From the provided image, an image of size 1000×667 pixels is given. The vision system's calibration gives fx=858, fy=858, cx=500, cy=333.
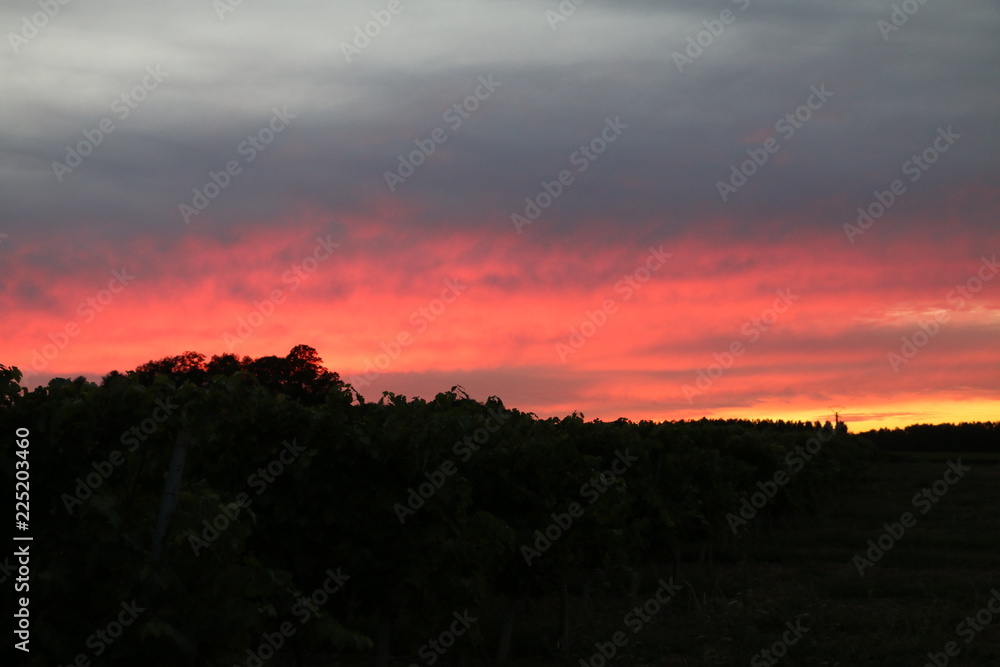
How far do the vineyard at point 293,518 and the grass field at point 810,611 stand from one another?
0.60 meters

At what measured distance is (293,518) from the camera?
8273 millimetres

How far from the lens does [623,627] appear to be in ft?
43.1

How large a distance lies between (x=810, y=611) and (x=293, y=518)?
29.9ft

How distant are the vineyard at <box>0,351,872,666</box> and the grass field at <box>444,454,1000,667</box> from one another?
0.60 metres

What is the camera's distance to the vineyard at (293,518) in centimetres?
559

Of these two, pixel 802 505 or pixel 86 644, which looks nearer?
pixel 86 644

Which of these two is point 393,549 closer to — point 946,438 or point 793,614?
point 793,614

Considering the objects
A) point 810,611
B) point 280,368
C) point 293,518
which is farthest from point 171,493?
point 280,368

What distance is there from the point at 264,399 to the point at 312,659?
5028mm

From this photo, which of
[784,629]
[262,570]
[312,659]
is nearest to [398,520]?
[262,570]

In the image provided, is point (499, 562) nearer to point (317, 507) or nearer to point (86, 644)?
point (317, 507)

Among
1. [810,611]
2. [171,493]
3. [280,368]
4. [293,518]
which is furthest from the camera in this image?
[280,368]

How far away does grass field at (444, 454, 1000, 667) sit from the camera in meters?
11.1

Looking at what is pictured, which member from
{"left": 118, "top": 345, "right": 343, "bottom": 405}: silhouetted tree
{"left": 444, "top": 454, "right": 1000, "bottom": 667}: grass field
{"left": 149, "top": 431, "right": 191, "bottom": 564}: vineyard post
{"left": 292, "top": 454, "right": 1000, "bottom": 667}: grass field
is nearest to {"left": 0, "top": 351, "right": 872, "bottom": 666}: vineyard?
{"left": 149, "top": 431, "right": 191, "bottom": 564}: vineyard post
